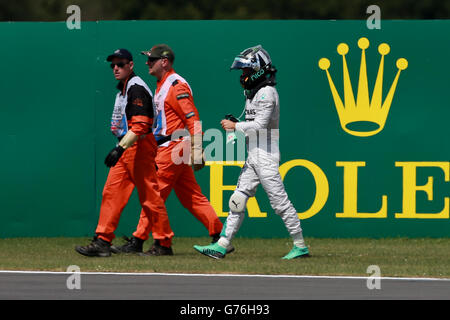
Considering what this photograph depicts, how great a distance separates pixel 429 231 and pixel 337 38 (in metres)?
2.45

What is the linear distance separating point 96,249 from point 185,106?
1.74 metres

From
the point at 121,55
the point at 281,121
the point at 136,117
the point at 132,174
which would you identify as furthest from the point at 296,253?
the point at 121,55

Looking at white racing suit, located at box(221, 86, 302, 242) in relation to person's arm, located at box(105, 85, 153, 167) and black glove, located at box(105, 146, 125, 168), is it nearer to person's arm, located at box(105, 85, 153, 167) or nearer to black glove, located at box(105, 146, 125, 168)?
person's arm, located at box(105, 85, 153, 167)

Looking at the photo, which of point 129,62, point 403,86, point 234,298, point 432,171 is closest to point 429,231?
point 432,171

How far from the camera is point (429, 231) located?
14.9 m

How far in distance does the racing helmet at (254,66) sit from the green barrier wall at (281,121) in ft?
6.38

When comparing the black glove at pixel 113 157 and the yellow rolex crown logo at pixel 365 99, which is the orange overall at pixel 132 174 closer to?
the black glove at pixel 113 157

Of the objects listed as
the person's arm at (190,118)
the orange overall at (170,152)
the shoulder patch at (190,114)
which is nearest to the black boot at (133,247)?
the orange overall at (170,152)

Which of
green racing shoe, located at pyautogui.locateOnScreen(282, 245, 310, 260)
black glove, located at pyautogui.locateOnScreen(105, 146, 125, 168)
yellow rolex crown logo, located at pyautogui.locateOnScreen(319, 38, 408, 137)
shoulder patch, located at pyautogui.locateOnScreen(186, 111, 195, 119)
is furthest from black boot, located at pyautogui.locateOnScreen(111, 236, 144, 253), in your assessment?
yellow rolex crown logo, located at pyautogui.locateOnScreen(319, 38, 408, 137)

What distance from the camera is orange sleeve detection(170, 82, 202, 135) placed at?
13.4 meters
